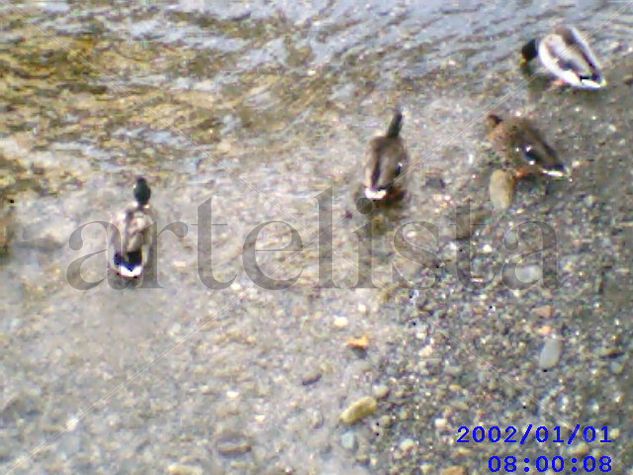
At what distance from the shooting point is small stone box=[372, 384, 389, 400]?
3854 millimetres

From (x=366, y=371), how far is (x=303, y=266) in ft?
2.33

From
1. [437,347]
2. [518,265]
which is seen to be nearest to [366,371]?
[437,347]

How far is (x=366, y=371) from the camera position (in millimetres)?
3953

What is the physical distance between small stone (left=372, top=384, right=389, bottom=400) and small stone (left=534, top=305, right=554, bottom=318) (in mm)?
838

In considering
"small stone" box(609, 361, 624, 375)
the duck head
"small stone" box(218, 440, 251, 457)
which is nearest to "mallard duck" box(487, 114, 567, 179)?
"small stone" box(609, 361, 624, 375)

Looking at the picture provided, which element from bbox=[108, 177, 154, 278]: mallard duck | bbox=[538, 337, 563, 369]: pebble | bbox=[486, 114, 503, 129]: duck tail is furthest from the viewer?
bbox=[486, 114, 503, 129]: duck tail

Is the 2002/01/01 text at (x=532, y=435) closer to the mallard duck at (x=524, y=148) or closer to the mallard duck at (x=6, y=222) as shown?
the mallard duck at (x=524, y=148)

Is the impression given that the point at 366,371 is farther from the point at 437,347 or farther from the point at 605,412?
the point at 605,412

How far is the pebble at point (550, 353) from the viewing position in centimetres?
396

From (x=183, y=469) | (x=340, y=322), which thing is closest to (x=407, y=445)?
(x=340, y=322)

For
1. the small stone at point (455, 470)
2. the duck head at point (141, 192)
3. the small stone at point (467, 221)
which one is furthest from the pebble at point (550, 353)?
the duck head at point (141, 192)

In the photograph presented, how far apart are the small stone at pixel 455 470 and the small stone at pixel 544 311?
35.4 inches

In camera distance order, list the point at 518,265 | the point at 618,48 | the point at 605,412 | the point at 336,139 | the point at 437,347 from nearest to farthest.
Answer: the point at 605,412 → the point at 437,347 → the point at 518,265 → the point at 336,139 → the point at 618,48

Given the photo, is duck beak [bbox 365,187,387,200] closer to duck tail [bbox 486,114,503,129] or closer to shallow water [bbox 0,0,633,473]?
shallow water [bbox 0,0,633,473]
